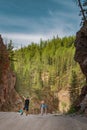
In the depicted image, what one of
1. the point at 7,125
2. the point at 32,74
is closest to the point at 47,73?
the point at 32,74

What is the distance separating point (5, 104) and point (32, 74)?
114m

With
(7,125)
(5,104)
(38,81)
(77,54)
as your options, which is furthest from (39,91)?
(7,125)

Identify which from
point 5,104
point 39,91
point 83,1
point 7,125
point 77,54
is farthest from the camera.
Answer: point 39,91

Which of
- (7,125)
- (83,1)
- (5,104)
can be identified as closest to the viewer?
(7,125)

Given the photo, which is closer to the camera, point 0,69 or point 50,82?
point 0,69

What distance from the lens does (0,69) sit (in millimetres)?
72375

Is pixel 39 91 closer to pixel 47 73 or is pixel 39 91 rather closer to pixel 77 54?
pixel 47 73

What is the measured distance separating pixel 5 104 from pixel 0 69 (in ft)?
32.9

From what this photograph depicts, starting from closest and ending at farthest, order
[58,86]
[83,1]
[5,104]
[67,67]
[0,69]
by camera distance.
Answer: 1. [83,1]
2. [0,69]
3. [5,104]
4. [58,86]
5. [67,67]

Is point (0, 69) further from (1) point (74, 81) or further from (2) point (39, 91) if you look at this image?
(2) point (39, 91)

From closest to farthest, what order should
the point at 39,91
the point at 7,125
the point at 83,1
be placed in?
the point at 7,125 → the point at 83,1 → the point at 39,91

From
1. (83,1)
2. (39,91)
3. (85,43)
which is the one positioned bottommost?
(39,91)

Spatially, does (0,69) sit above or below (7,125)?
above

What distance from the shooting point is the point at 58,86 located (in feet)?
594
